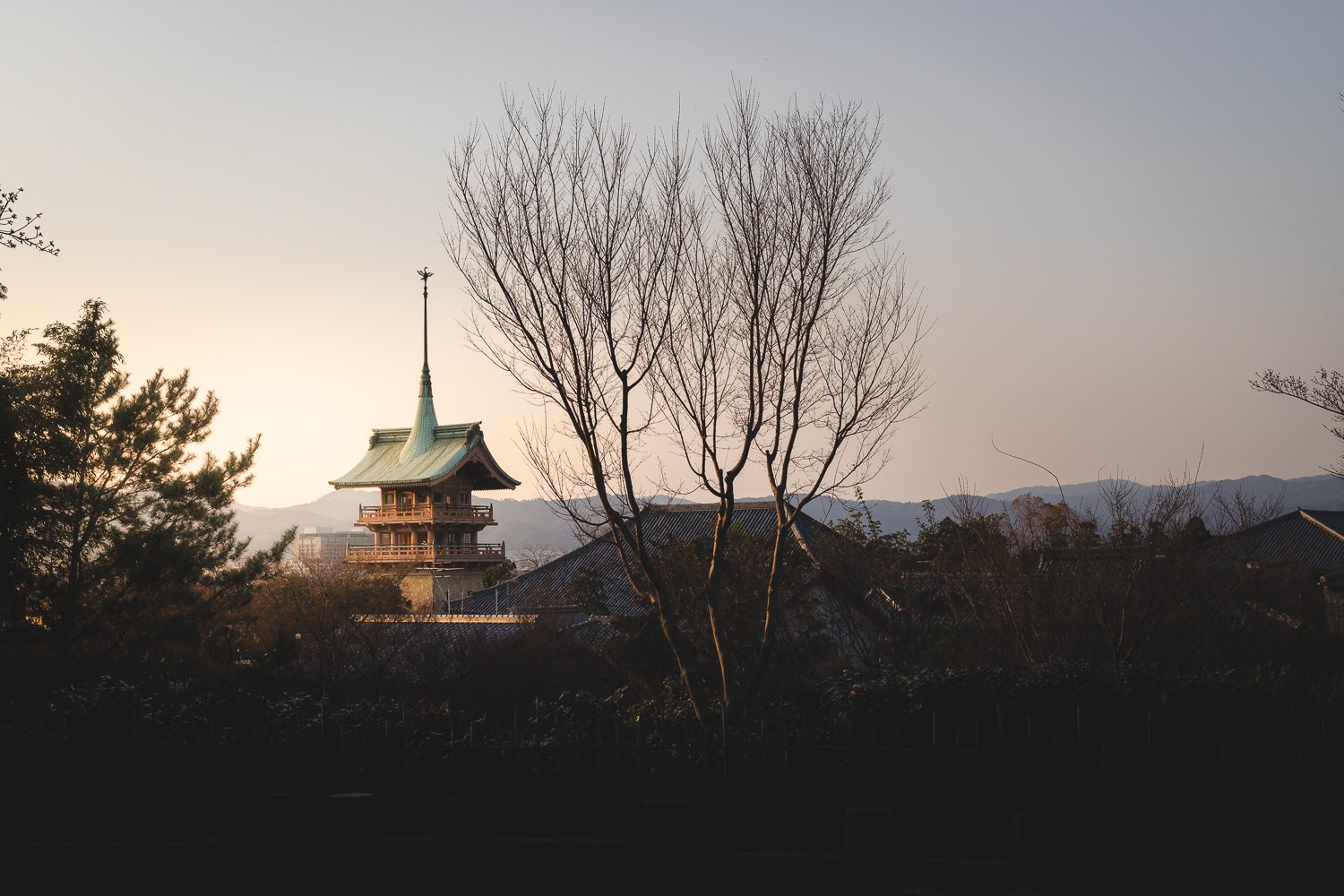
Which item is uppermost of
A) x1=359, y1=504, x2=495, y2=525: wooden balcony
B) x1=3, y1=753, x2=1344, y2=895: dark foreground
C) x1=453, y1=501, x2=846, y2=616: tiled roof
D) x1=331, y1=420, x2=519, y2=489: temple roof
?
x1=331, y1=420, x2=519, y2=489: temple roof

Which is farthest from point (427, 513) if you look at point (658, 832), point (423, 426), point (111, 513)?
point (658, 832)

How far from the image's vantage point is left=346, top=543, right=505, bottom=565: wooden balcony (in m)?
53.9

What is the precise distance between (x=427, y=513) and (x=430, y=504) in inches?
18.3

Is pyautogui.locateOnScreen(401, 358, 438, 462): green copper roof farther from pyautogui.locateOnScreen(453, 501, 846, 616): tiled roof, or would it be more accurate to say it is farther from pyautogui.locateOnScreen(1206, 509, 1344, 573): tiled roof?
pyautogui.locateOnScreen(1206, 509, 1344, 573): tiled roof

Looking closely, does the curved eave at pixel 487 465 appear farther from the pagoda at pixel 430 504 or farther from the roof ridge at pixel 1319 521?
the roof ridge at pixel 1319 521

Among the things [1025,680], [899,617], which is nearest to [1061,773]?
[1025,680]

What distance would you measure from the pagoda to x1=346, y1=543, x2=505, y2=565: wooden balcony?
4 centimetres

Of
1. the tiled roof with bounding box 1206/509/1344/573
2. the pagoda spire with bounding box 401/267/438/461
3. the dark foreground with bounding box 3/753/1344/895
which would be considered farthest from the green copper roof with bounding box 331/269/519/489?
the dark foreground with bounding box 3/753/1344/895

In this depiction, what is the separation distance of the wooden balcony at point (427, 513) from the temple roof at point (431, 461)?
54.0 inches

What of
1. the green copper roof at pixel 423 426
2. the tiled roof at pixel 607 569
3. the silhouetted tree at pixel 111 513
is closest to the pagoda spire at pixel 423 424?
the green copper roof at pixel 423 426

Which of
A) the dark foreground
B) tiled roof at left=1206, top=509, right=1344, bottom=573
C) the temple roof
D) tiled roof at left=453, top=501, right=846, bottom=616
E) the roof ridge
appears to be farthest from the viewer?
the temple roof

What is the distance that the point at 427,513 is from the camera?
54000mm

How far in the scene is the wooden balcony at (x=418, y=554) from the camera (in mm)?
53938

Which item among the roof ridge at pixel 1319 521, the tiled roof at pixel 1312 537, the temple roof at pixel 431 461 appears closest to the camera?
the tiled roof at pixel 1312 537
